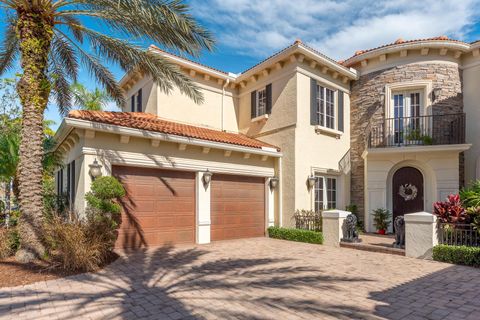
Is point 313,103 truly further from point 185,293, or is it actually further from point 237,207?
point 185,293

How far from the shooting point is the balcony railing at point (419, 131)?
40.0 ft

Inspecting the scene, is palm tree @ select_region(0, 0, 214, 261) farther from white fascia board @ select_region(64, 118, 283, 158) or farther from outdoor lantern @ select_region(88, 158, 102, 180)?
outdoor lantern @ select_region(88, 158, 102, 180)

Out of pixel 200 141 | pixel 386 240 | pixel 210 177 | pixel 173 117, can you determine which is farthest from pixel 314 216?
pixel 173 117

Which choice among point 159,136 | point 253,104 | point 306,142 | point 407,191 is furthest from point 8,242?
point 407,191

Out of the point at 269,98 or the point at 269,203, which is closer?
the point at 269,203

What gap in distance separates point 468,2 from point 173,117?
37.2 ft

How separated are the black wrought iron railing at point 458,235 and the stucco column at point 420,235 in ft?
0.73

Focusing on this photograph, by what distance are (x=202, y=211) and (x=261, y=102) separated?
6.20 m

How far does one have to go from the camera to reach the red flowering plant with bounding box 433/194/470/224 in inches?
330

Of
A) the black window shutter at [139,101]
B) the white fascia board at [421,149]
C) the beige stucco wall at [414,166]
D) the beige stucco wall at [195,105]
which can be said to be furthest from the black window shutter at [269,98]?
the black window shutter at [139,101]

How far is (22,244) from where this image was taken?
725 centimetres

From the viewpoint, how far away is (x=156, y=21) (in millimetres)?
7605

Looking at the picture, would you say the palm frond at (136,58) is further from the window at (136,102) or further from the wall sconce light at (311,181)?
the wall sconce light at (311,181)

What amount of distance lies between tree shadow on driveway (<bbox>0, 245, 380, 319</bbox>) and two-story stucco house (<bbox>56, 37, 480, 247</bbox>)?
341 centimetres
